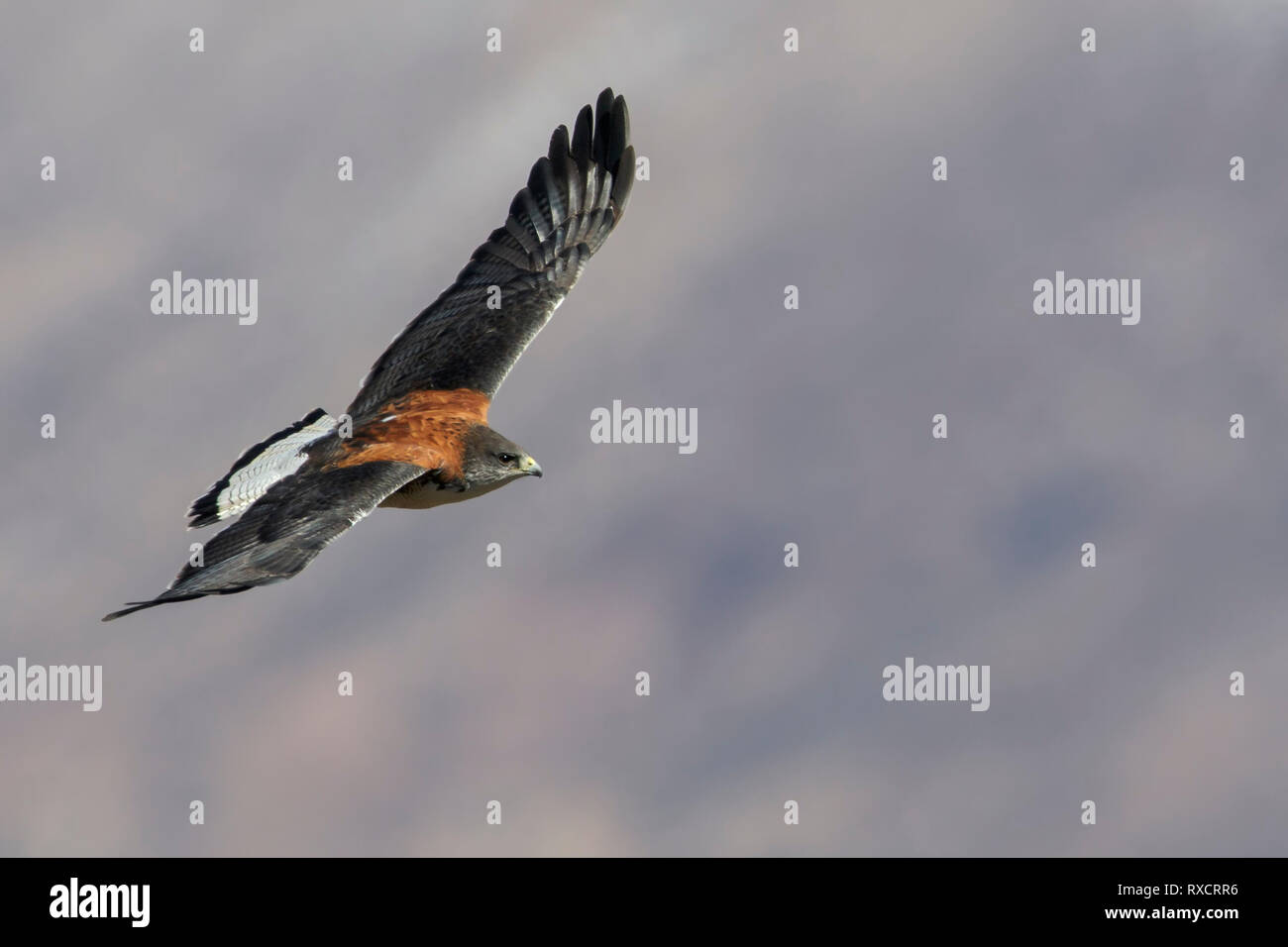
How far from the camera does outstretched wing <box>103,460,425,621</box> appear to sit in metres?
19.2

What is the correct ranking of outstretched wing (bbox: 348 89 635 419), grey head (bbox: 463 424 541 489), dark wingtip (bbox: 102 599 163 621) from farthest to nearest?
1. outstretched wing (bbox: 348 89 635 419)
2. grey head (bbox: 463 424 541 489)
3. dark wingtip (bbox: 102 599 163 621)

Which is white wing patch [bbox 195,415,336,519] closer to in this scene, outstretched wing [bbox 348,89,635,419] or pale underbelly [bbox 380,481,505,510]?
pale underbelly [bbox 380,481,505,510]

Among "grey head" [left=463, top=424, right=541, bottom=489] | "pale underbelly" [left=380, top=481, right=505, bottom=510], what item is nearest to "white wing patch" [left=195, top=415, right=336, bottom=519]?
"pale underbelly" [left=380, top=481, right=505, bottom=510]

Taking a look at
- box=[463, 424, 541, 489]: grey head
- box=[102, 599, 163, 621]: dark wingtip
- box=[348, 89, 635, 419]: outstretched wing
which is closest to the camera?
box=[102, 599, 163, 621]: dark wingtip

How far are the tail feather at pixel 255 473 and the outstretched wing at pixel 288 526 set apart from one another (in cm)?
56

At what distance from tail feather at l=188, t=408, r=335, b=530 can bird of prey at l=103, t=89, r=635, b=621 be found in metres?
0.02

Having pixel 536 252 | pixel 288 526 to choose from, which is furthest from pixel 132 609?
pixel 536 252

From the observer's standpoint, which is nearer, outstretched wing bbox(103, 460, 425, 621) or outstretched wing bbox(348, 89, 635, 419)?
outstretched wing bbox(103, 460, 425, 621)

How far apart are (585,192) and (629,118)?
4.20 ft

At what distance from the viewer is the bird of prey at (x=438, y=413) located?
20.6 metres

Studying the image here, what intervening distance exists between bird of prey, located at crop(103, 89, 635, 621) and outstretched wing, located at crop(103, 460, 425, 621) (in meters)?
0.02

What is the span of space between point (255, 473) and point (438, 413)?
8.42 ft

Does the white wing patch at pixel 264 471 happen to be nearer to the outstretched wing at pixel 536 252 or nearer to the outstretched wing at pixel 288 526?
the outstretched wing at pixel 288 526

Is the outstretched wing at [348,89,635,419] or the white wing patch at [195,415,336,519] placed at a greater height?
the outstretched wing at [348,89,635,419]
